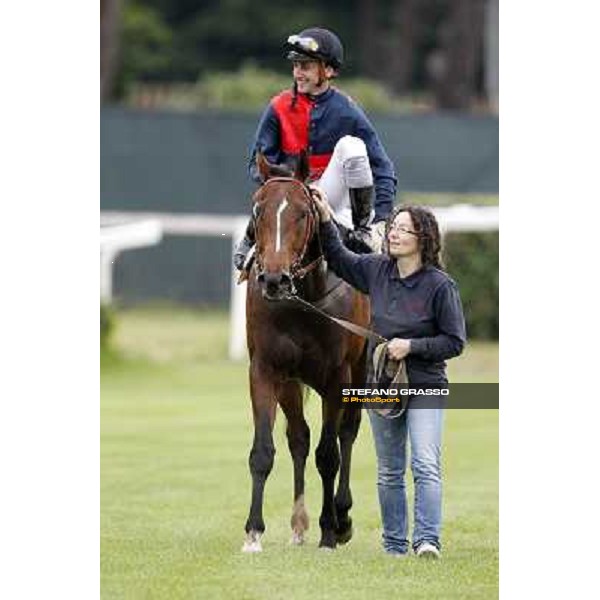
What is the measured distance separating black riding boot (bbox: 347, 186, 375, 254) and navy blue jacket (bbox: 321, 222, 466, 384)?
50 cm

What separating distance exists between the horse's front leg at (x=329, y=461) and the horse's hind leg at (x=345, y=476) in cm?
5

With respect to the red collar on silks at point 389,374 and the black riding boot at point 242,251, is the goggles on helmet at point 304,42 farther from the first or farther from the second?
the red collar on silks at point 389,374

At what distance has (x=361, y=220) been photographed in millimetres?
9156

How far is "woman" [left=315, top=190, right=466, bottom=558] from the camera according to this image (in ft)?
27.6

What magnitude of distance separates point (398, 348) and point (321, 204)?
26.1 inches

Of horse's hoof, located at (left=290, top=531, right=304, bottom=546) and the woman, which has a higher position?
the woman

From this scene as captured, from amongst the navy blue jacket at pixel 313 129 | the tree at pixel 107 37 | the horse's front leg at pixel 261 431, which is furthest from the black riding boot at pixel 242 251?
the tree at pixel 107 37

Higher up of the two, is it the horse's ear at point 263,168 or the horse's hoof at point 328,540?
the horse's ear at point 263,168

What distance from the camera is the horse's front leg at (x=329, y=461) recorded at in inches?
360

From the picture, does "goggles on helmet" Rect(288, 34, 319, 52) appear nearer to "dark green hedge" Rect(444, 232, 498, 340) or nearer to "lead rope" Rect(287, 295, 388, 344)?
"lead rope" Rect(287, 295, 388, 344)

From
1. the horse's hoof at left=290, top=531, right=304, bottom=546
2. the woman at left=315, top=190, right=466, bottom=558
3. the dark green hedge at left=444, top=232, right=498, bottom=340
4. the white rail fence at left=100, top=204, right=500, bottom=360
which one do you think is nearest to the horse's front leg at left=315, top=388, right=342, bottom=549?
the horse's hoof at left=290, top=531, right=304, bottom=546

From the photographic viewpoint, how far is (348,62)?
4216 cm
